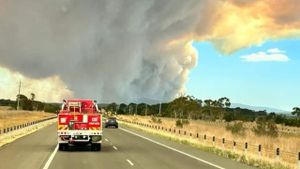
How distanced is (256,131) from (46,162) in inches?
1787

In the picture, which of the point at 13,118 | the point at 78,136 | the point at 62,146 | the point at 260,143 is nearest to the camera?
the point at 78,136

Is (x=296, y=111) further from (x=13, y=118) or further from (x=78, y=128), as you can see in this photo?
(x=78, y=128)

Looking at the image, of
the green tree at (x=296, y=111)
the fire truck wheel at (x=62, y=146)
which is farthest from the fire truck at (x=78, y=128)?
the green tree at (x=296, y=111)

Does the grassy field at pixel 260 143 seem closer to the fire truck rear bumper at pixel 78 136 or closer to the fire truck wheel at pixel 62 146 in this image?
the fire truck rear bumper at pixel 78 136

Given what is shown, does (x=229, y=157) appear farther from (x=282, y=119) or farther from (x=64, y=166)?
(x=282, y=119)

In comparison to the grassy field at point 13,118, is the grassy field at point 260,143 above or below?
below

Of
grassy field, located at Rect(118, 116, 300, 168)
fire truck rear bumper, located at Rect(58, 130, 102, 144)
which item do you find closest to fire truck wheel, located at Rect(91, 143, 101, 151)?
fire truck rear bumper, located at Rect(58, 130, 102, 144)

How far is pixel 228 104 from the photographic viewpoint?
6575 inches

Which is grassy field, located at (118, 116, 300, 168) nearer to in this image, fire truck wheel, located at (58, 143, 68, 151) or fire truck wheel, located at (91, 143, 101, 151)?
fire truck wheel, located at (91, 143, 101, 151)

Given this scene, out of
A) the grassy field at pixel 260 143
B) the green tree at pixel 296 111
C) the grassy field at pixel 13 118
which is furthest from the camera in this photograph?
the green tree at pixel 296 111

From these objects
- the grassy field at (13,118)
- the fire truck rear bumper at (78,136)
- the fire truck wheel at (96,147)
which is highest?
the grassy field at (13,118)

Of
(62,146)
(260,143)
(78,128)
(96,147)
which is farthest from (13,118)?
(78,128)

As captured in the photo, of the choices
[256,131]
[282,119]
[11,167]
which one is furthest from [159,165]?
[282,119]

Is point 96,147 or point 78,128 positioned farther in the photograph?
point 96,147
